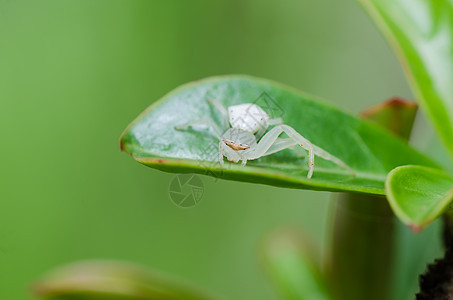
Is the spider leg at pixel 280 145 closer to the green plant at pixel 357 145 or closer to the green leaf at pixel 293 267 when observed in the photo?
the green plant at pixel 357 145

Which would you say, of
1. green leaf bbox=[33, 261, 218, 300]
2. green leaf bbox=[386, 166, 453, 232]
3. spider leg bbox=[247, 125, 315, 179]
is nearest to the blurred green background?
green leaf bbox=[33, 261, 218, 300]

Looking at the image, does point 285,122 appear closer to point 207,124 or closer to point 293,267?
point 207,124

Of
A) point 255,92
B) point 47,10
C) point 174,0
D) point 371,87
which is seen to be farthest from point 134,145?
point 371,87

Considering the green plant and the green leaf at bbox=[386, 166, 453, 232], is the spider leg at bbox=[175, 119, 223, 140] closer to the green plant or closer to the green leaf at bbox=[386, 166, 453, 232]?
the green plant

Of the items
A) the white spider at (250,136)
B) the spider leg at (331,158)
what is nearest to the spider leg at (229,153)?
the white spider at (250,136)

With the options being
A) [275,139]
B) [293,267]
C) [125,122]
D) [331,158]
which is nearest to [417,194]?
[331,158]
